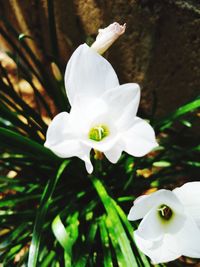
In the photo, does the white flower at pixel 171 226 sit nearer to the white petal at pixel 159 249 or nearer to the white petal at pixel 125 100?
the white petal at pixel 159 249

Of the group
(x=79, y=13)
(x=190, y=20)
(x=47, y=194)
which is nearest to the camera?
(x=47, y=194)

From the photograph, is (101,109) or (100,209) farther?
(100,209)

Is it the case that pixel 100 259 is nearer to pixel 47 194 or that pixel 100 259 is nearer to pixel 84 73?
pixel 47 194

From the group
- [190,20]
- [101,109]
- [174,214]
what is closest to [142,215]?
Result: [174,214]

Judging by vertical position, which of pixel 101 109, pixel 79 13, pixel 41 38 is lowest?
pixel 101 109

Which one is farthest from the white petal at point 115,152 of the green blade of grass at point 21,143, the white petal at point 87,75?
the green blade of grass at point 21,143

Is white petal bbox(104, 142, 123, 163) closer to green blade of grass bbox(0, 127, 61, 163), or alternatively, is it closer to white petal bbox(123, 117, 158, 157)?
white petal bbox(123, 117, 158, 157)

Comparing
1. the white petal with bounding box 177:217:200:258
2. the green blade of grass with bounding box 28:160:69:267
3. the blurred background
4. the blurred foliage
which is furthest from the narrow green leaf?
the blurred background
